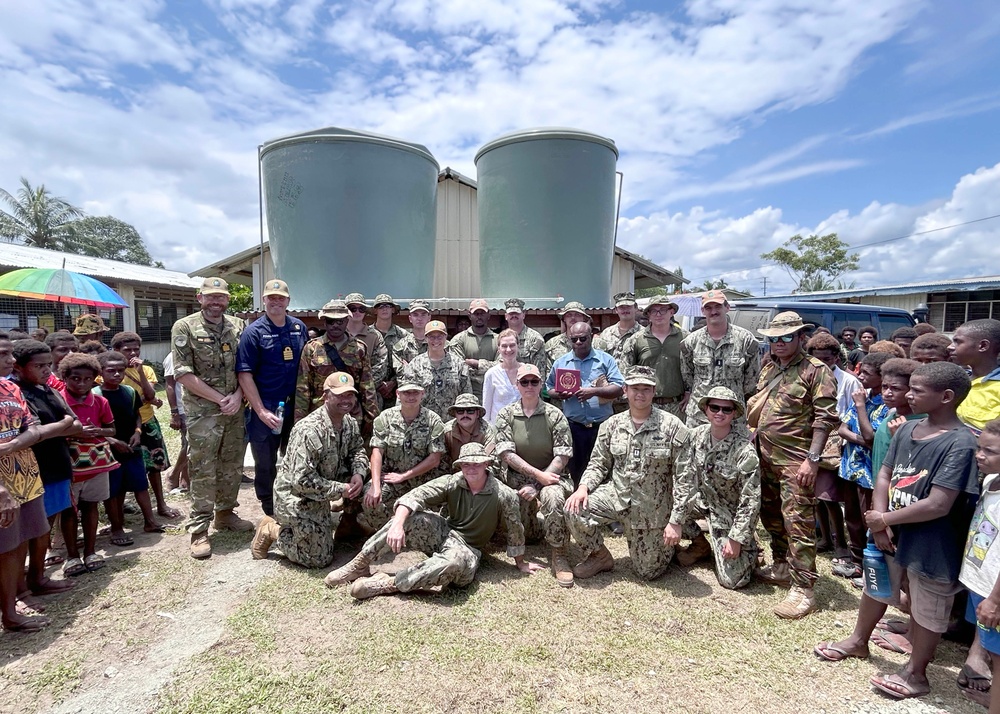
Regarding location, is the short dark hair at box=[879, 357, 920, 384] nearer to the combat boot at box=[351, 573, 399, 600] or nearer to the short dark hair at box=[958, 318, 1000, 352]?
the short dark hair at box=[958, 318, 1000, 352]

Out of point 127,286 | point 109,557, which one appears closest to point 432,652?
point 109,557

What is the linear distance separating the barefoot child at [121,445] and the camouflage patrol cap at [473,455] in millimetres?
2846

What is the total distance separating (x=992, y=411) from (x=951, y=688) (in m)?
1.41

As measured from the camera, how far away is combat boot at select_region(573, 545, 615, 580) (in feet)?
12.5

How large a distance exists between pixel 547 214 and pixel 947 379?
5207 mm

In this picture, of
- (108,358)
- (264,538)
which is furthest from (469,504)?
(108,358)

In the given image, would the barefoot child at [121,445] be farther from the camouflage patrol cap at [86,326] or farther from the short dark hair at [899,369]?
the short dark hair at [899,369]

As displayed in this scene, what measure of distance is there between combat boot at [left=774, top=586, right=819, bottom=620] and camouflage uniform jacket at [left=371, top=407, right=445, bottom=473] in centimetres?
255

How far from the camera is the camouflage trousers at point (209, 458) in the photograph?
4.27 metres

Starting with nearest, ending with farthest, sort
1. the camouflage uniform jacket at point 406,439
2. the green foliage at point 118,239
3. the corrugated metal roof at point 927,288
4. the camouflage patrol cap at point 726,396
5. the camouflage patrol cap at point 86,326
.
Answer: the camouflage patrol cap at point 726,396, the camouflage uniform jacket at point 406,439, the camouflage patrol cap at point 86,326, the corrugated metal roof at point 927,288, the green foliage at point 118,239

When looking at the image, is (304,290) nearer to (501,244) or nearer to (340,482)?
(501,244)

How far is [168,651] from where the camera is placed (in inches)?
116

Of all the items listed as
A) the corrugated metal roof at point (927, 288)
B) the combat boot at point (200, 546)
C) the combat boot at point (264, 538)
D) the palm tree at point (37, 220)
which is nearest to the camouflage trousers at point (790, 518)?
the combat boot at point (264, 538)

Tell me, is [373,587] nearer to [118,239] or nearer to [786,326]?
[786,326]
